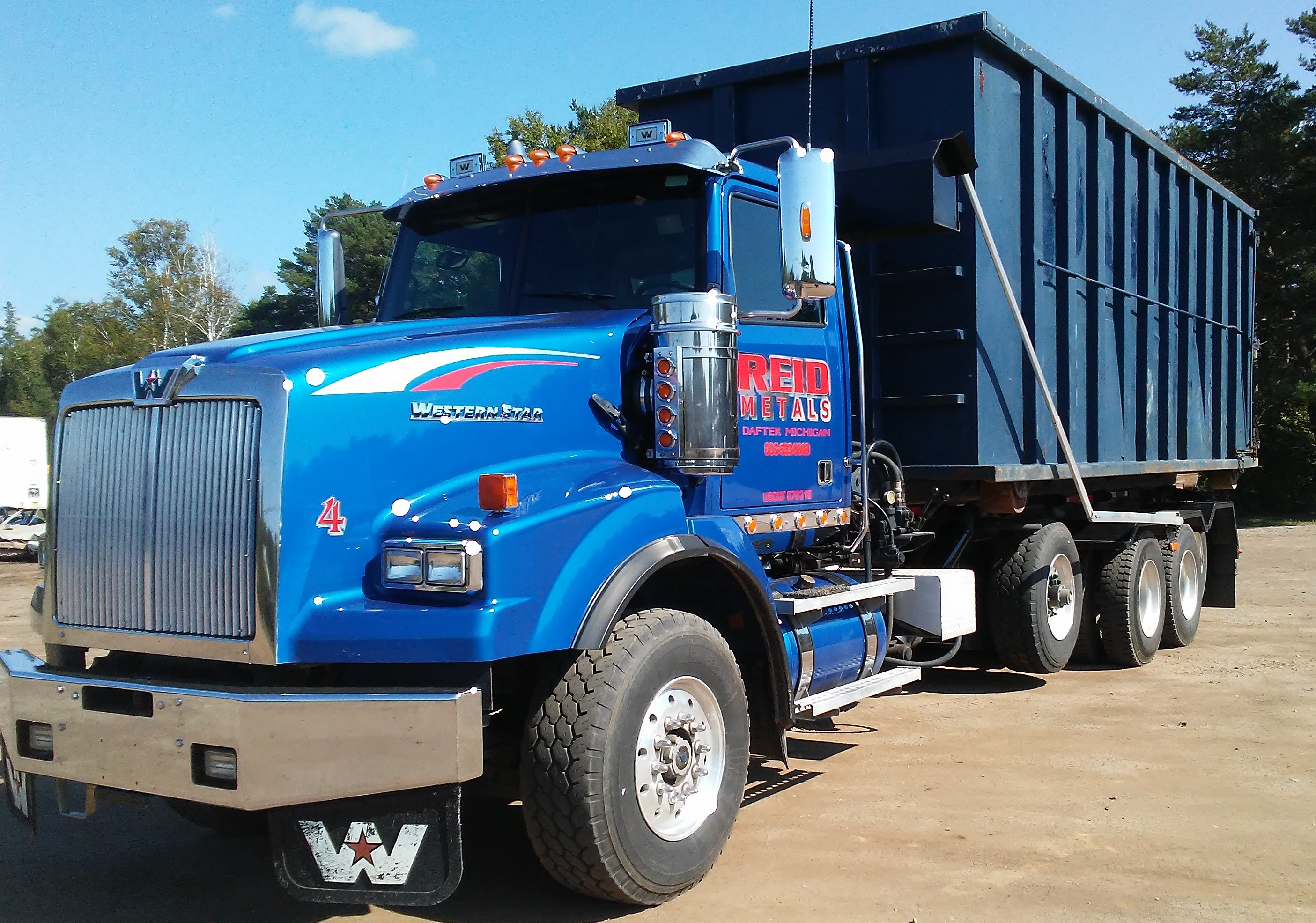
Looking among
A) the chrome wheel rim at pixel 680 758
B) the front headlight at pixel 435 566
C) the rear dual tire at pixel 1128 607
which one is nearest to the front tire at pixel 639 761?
the chrome wheel rim at pixel 680 758

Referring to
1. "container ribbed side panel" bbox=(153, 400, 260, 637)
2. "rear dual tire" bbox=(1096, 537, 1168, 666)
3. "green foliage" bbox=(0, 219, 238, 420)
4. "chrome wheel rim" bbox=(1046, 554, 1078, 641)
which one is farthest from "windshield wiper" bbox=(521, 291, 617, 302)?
"green foliage" bbox=(0, 219, 238, 420)

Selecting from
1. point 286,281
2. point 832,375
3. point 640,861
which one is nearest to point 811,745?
point 832,375

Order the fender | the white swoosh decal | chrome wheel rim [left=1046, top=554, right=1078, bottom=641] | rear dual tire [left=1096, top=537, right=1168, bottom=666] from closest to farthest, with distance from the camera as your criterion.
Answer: the white swoosh decal < the fender < chrome wheel rim [left=1046, top=554, right=1078, bottom=641] < rear dual tire [left=1096, top=537, right=1168, bottom=666]

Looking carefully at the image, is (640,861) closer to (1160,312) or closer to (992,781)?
(992,781)

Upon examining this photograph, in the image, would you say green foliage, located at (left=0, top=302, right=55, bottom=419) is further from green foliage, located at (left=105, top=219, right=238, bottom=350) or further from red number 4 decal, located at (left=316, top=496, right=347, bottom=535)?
red number 4 decal, located at (left=316, top=496, right=347, bottom=535)

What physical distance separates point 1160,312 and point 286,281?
41.1 meters

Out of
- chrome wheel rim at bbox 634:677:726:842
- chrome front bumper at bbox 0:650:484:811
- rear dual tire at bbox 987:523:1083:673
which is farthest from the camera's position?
rear dual tire at bbox 987:523:1083:673

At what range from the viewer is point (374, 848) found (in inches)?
145

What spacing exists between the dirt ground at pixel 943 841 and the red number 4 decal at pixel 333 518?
1510mm

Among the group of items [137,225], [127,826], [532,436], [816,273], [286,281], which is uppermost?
[137,225]

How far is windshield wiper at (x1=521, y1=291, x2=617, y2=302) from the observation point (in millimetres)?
5188

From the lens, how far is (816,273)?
466cm

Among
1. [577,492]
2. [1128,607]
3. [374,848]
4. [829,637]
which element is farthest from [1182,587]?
[374,848]

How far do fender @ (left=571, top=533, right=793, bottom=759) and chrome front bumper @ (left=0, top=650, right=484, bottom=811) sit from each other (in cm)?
51
